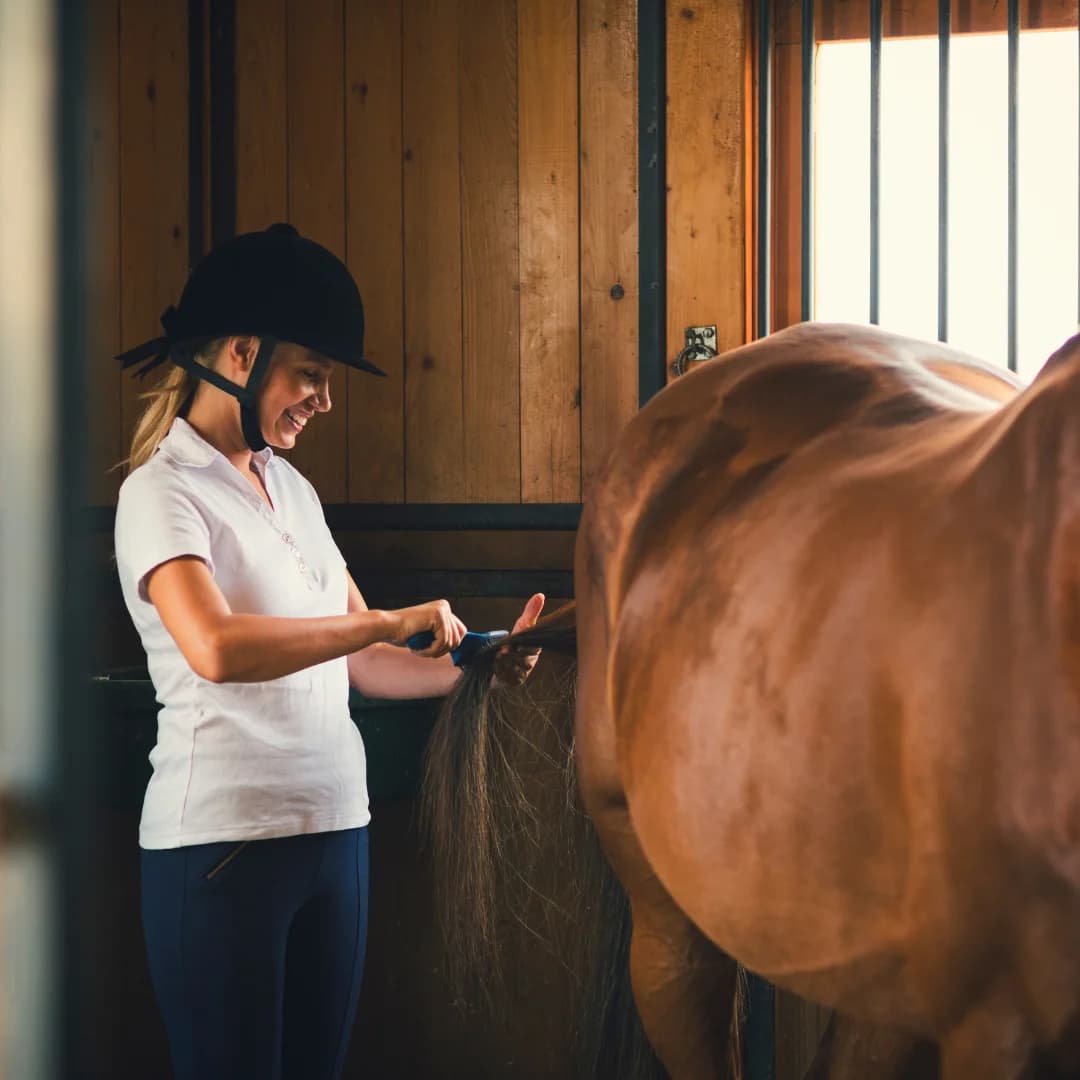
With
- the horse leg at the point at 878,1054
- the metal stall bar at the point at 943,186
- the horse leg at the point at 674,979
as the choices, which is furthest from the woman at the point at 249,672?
the metal stall bar at the point at 943,186

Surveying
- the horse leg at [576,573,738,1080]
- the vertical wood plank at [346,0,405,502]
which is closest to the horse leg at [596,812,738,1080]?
the horse leg at [576,573,738,1080]

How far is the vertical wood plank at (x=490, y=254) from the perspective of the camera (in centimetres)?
176

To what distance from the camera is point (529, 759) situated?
5.50 ft

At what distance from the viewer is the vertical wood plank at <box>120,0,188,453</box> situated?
6.07ft

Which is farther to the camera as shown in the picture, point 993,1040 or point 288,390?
point 288,390

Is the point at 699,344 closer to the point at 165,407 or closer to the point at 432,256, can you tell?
the point at 432,256

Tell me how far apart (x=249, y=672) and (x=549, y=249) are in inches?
35.6

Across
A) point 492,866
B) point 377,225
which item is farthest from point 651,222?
point 492,866

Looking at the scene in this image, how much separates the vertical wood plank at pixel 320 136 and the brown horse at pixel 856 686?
2.55 feet

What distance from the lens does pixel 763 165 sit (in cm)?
158

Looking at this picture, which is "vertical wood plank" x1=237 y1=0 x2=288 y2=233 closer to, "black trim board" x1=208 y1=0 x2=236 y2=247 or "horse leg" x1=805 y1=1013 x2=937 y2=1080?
"black trim board" x1=208 y1=0 x2=236 y2=247

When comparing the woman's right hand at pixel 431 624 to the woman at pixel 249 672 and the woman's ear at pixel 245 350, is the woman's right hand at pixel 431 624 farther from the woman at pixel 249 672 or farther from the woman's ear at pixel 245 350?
the woman's ear at pixel 245 350

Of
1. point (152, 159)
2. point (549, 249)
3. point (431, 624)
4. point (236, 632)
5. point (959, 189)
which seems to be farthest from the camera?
point (152, 159)

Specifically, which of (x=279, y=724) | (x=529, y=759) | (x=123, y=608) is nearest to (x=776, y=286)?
(x=529, y=759)
